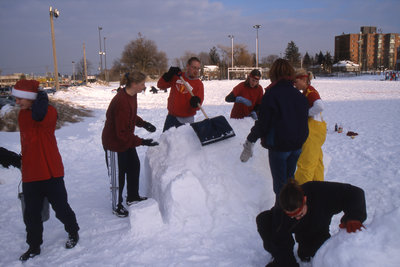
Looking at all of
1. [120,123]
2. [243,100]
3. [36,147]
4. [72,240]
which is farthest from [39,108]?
[243,100]

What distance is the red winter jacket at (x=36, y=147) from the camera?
8.86 feet

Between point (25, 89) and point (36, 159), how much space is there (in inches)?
24.5

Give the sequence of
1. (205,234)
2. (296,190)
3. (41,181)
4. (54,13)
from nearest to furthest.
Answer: (296,190) → (41,181) → (205,234) → (54,13)

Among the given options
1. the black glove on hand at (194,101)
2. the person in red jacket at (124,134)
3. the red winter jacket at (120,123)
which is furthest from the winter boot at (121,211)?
the black glove on hand at (194,101)

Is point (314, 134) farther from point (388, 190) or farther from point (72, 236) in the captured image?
point (72, 236)

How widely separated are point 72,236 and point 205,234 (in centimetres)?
131

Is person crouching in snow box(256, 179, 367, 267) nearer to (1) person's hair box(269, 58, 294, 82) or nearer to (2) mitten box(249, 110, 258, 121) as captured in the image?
(1) person's hair box(269, 58, 294, 82)

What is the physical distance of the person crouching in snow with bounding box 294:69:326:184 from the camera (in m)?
3.14

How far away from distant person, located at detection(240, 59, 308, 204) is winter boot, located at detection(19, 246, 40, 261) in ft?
7.43

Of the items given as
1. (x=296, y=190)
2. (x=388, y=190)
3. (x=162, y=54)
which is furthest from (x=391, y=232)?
(x=162, y=54)

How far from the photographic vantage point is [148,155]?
4105mm

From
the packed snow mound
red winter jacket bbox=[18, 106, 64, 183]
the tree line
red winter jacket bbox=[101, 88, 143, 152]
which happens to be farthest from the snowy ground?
the tree line

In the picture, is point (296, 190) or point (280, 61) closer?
point (296, 190)

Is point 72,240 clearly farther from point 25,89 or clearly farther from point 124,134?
point 25,89
